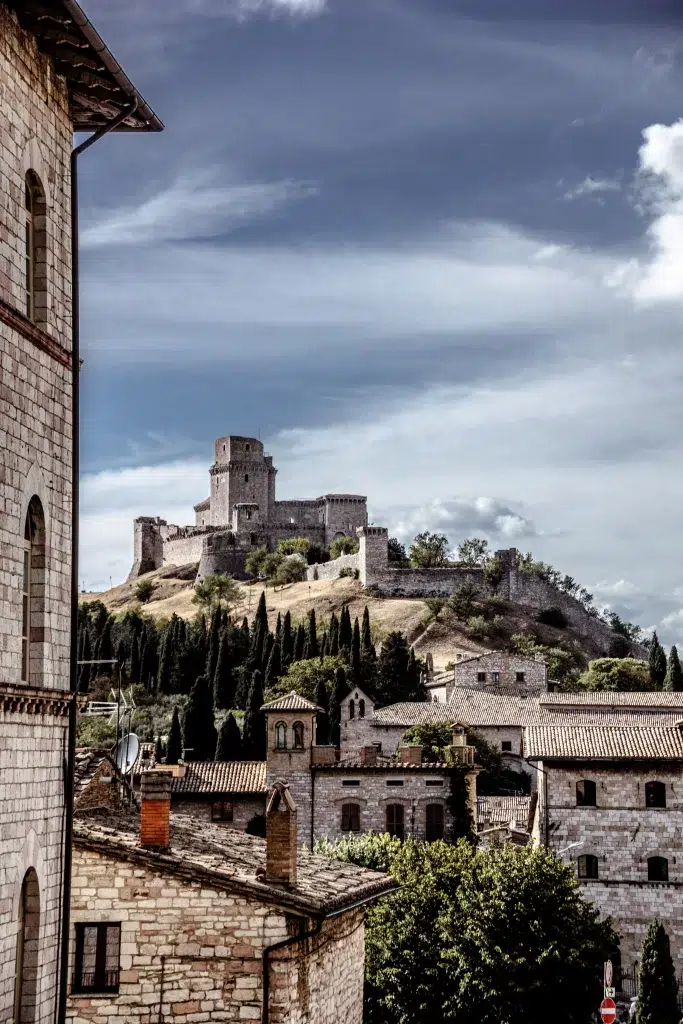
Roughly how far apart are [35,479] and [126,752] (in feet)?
39.2

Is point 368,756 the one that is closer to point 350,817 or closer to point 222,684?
point 350,817

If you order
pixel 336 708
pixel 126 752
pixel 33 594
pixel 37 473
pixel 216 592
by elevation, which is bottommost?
pixel 126 752

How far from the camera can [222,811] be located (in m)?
47.3

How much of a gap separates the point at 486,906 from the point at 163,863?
16377mm

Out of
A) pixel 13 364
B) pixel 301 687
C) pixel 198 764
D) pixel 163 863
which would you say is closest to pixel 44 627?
pixel 13 364

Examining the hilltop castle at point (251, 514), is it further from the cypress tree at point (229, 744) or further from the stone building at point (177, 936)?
the stone building at point (177, 936)

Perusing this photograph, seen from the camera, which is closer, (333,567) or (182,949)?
(182,949)

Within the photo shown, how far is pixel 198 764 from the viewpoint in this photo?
166 feet

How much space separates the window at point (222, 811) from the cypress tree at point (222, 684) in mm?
34414

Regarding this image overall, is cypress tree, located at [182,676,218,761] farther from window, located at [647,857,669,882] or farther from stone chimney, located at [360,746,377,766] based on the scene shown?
window, located at [647,857,669,882]

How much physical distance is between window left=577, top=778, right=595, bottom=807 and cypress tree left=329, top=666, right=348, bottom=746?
25689mm

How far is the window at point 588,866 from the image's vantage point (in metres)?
44.2

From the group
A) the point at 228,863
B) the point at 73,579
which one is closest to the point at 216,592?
the point at 228,863

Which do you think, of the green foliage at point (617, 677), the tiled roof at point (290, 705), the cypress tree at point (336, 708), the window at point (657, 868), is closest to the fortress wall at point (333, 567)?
the green foliage at point (617, 677)
